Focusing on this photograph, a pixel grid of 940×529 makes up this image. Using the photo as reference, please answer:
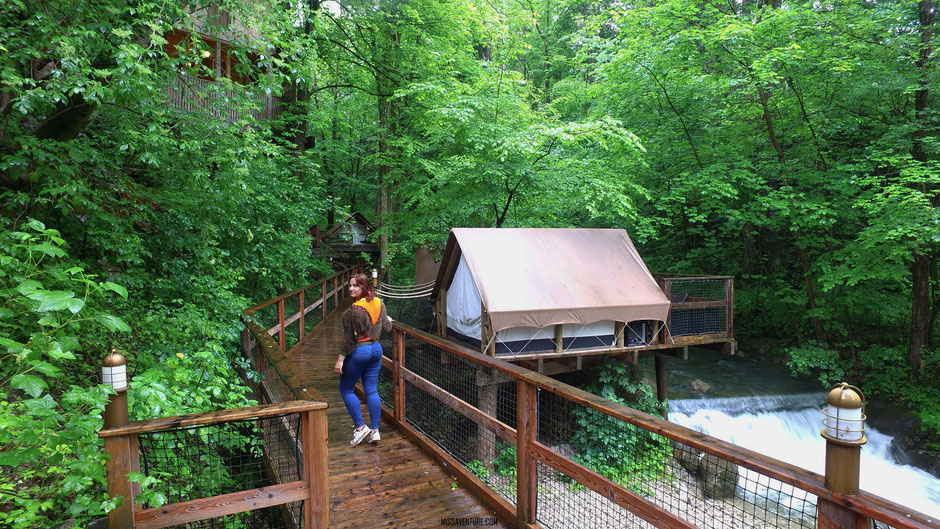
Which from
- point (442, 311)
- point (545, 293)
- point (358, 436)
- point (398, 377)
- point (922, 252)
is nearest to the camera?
point (358, 436)

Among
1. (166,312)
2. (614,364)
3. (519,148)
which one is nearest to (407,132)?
(519,148)

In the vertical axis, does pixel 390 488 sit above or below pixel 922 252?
below

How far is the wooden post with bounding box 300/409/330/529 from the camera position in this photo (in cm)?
236

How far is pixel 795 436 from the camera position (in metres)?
10.3

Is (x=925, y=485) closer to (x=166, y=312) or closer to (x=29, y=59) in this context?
(x=166, y=312)

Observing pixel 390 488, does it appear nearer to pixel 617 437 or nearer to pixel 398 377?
pixel 398 377

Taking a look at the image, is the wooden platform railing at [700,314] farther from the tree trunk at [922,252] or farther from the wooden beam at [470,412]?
the wooden beam at [470,412]

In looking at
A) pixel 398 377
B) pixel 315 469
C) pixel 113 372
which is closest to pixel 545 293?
pixel 398 377

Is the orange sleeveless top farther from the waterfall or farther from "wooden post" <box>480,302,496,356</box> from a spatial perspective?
the waterfall

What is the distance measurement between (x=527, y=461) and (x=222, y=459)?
2243mm

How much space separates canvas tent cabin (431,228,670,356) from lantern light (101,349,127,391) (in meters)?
5.54

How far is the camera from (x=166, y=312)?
16.1ft

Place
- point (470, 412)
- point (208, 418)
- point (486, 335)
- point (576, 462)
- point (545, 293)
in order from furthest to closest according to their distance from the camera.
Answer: point (545, 293)
point (486, 335)
point (470, 412)
point (576, 462)
point (208, 418)

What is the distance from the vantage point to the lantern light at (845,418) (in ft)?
4.62
